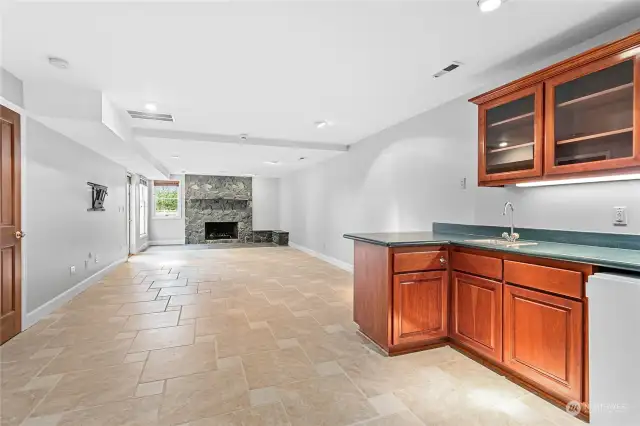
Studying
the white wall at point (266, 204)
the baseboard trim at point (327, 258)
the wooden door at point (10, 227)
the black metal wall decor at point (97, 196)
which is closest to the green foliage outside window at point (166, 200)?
the white wall at point (266, 204)

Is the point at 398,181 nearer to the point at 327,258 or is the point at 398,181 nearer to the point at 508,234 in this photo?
→ the point at 508,234

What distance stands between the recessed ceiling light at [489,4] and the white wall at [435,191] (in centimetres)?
98

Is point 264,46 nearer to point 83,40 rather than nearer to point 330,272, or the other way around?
point 83,40

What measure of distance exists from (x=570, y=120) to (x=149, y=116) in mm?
4333

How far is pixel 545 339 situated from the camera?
1.94 metres

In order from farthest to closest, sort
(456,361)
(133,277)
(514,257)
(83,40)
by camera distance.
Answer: (133,277) < (456,361) < (83,40) < (514,257)

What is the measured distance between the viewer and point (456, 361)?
249 cm

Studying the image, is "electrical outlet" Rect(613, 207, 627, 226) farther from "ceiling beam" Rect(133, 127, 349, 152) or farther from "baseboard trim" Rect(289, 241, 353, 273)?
"ceiling beam" Rect(133, 127, 349, 152)

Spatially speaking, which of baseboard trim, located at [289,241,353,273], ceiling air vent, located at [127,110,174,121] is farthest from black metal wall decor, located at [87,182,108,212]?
baseboard trim, located at [289,241,353,273]

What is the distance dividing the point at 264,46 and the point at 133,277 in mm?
4724

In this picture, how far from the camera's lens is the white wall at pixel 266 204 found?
11.3 metres

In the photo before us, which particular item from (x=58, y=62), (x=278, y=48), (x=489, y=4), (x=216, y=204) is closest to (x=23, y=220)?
(x=58, y=62)

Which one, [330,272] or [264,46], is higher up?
[264,46]

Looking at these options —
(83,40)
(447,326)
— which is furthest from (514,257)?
(83,40)
